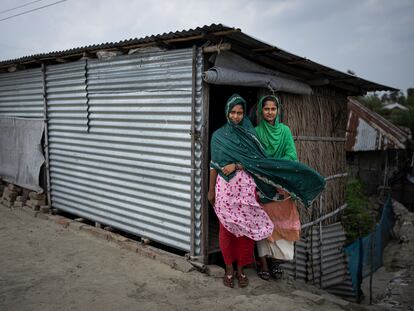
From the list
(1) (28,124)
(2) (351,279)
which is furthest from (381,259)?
(1) (28,124)

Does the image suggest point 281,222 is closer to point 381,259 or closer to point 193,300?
point 193,300

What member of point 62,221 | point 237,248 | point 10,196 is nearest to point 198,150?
point 237,248

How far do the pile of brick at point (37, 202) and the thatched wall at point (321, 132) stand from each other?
4.75 m

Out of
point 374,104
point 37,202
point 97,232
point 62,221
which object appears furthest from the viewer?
point 374,104

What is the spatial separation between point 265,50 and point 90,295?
3279mm

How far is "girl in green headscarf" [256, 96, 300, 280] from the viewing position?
147 inches

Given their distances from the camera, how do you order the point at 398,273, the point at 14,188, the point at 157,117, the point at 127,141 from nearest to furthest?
the point at 157,117
the point at 127,141
the point at 14,188
the point at 398,273

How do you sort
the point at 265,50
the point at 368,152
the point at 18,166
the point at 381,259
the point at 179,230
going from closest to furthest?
the point at 265,50, the point at 179,230, the point at 18,166, the point at 381,259, the point at 368,152

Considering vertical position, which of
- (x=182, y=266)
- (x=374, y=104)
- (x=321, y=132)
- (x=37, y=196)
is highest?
(x=374, y=104)

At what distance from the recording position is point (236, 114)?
354cm

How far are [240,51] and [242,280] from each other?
260 centimetres

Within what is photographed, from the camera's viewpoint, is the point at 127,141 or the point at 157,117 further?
the point at 127,141

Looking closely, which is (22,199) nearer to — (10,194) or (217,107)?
(10,194)

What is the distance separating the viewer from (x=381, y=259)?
884 cm
